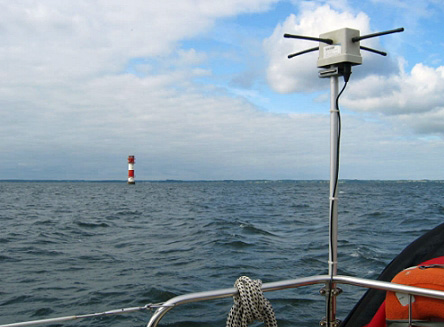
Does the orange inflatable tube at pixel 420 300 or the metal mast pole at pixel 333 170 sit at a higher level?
the metal mast pole at pixel 333 170

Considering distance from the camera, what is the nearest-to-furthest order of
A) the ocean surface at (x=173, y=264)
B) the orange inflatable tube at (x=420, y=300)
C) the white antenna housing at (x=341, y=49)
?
the orange inflatable tube at (x=420, y=300) < the white antenna housing at (x=341, y=49) < the ocean surface at (x=173, y=264)

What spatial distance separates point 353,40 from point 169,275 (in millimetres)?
6888

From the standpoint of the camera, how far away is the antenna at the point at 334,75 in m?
2.38

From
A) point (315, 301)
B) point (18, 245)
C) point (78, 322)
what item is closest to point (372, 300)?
point (315, 301)

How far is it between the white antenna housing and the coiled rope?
128cm

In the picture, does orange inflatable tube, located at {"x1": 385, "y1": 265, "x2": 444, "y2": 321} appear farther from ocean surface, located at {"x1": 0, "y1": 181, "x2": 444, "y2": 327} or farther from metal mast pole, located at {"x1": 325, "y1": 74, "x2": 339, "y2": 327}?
ocean surface, located at {"x1": 0, "y1": 181, "x2": 444, "y2": 327}

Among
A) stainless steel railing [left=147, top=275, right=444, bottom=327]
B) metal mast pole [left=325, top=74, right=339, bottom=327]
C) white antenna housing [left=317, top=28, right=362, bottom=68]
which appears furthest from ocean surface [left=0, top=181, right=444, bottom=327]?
white antenna housing [left=317, top=28, right=362, bottom=68]

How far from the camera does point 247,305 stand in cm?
207

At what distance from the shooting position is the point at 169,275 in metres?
8.40

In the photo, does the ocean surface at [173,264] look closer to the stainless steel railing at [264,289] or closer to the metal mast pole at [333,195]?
the metal mast pole at [333,195]

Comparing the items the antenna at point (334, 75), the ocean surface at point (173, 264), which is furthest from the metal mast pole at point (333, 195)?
the ocean surface at point (173, 264)

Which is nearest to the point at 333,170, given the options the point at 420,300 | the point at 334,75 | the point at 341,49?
the point at 334,75

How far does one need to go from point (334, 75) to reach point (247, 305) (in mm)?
1354

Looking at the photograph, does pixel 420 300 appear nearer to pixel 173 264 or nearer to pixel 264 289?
pixel 264 289
